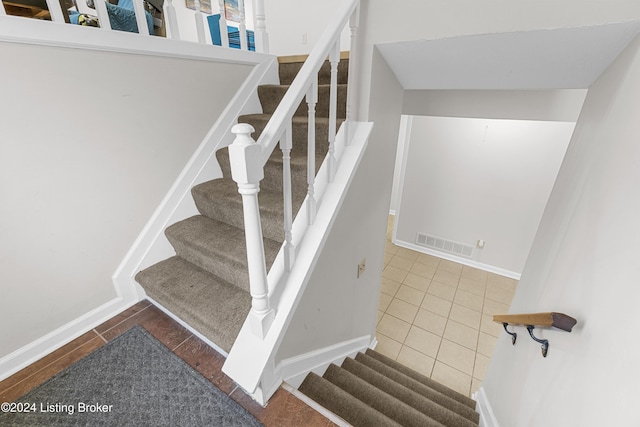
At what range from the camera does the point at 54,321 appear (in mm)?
1291

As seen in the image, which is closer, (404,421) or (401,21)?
(401,21)

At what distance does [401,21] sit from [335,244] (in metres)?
1.04

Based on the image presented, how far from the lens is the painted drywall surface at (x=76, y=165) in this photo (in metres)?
1.08

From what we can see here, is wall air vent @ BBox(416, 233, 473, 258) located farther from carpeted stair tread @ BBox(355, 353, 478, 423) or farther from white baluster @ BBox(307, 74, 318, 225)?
white baluster @ BBox(307, 74, 318, 225)

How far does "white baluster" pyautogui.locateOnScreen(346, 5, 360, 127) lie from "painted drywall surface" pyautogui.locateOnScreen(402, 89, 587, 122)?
1.54m

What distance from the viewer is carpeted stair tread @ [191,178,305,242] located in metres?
1.37

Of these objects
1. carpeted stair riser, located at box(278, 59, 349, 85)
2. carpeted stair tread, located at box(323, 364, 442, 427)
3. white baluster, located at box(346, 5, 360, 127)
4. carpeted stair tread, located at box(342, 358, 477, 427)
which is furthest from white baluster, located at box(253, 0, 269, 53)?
carpeted stair tread, located at box(342, 358, 477, 427)

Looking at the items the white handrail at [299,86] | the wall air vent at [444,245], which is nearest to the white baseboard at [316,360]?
the white handrail at [299,86]

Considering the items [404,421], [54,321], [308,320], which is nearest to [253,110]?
[308,320]

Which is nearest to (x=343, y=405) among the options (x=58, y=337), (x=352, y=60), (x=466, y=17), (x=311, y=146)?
(x=311, y=146)

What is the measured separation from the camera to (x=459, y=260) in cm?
412

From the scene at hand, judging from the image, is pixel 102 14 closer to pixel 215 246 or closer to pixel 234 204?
pixel 234 204

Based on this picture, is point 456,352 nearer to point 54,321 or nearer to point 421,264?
point 421,264

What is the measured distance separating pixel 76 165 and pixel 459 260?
4395mm
